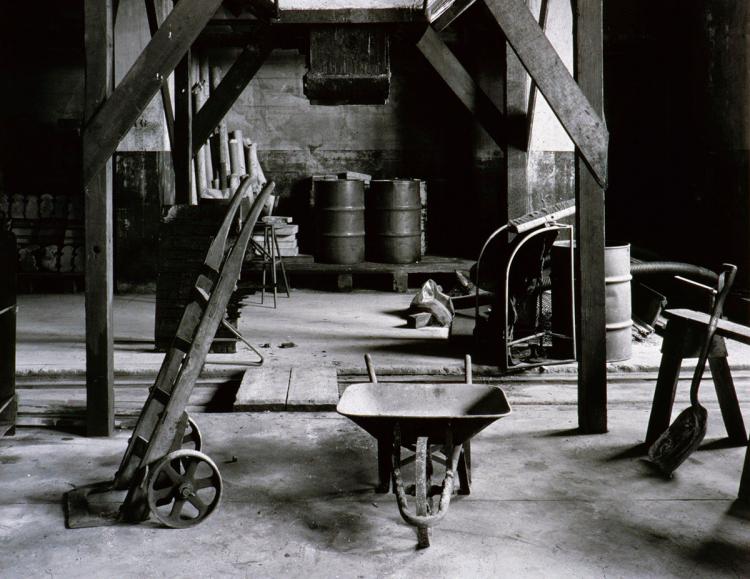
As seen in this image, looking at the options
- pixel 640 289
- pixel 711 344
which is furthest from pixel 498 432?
pixel 640 289

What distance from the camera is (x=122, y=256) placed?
10.5 meters

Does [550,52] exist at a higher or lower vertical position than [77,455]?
higher

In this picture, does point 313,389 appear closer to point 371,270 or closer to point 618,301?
point 618,301

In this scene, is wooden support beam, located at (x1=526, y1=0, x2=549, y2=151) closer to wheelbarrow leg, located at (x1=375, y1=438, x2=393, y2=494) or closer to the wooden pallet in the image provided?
the wooden pallet

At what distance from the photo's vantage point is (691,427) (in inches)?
175

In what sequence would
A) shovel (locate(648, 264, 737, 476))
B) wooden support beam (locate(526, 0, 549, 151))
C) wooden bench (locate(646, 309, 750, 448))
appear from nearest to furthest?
shovel (locate(648, 264, 737, 476)) → wooden bench (locate(646, 309, 750, 448)) → wooden support beam (locate(526, 0, 549, 151))

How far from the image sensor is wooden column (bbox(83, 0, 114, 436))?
4.91m

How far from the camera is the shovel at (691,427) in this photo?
14.3 feet

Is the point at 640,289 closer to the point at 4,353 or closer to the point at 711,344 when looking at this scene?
the point at 711,344

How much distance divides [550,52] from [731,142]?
14.0 ft

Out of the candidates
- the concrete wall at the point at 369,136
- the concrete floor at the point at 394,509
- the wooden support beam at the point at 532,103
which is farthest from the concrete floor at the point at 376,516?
the concrete wall at the point at 369,136

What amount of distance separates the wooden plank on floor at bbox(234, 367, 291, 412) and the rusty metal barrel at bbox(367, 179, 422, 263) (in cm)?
473

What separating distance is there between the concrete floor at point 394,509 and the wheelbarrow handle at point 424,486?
7.7 inches

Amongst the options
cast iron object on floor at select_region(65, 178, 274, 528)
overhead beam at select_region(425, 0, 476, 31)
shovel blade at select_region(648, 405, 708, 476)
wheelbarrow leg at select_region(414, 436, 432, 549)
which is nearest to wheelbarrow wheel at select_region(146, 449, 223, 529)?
cast iron object on floor at select_region(65, 178, 274, 528)
